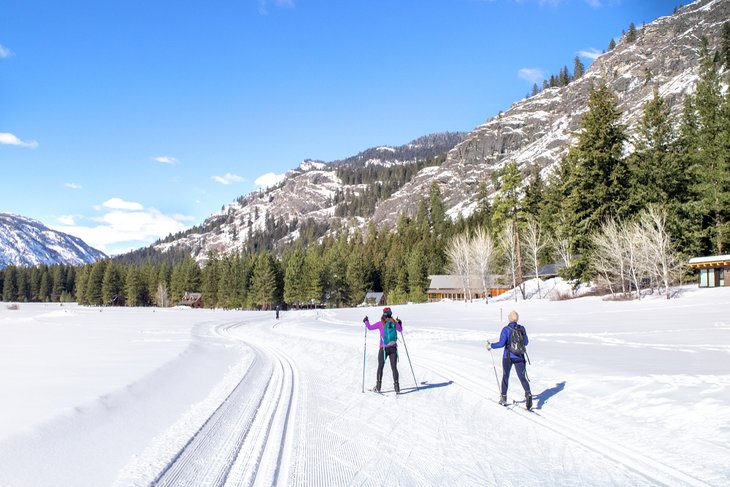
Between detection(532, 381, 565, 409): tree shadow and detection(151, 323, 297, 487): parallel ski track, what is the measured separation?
5.09 meters

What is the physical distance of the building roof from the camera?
1422 inches

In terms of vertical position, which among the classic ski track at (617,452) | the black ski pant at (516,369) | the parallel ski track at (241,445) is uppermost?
the black ski pant at (516,369)

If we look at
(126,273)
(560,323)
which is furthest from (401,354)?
(126,273)

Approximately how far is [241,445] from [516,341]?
18.6ft

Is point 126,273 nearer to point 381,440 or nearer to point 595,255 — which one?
point 595,255

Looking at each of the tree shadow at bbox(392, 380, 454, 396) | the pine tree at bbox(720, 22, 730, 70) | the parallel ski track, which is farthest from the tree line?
the pine tree at bbox(720, 22, 730, 70)

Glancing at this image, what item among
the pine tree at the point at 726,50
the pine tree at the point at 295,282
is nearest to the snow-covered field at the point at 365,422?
the pine tree at the point at 295,282

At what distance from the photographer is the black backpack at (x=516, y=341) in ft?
32.1

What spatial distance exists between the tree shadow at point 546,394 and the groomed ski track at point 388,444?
0.81m

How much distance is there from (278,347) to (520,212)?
3909cm

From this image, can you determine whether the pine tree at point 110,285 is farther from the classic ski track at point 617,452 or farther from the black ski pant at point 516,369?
the black ski pant at point 516,369

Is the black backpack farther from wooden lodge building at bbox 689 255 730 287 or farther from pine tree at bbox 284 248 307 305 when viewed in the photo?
pine tree at bbox 284 248 307 305

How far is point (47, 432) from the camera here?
723cm

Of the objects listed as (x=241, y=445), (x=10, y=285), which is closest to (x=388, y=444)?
(x=241, y=445)
